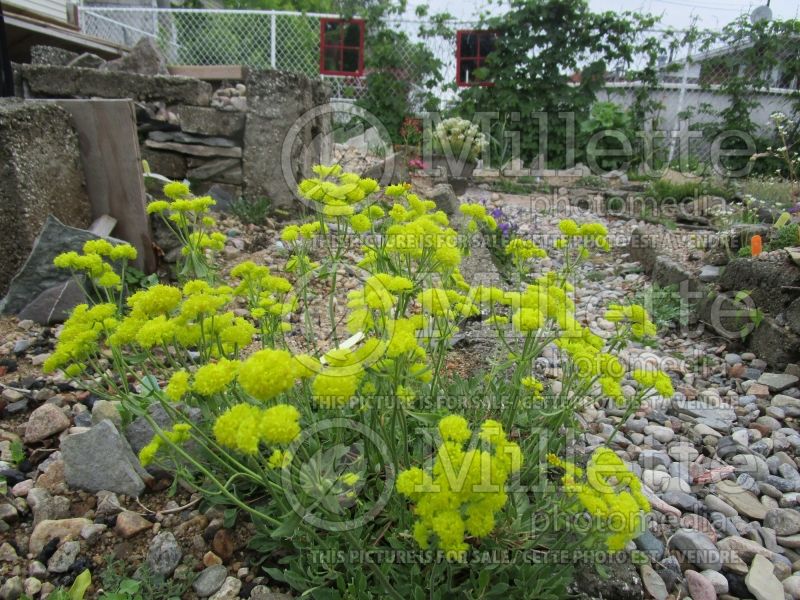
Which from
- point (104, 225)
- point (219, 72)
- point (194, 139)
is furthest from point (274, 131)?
point (104, 225)

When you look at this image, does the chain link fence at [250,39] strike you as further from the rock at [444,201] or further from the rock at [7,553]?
the rock at [7,553]

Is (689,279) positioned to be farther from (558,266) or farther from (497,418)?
(497,418)

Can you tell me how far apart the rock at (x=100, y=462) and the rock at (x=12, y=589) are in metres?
0.34

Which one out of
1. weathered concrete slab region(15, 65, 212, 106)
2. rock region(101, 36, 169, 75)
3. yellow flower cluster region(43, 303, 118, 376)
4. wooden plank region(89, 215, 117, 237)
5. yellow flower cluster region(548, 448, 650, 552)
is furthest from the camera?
rock region(101, 36, 169, 75)

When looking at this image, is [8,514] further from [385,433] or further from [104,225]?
[104,225]

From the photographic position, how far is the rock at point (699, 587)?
1.64m

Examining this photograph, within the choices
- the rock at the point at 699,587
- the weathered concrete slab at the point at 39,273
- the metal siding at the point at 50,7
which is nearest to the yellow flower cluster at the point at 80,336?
the weathered concrete slab at the point at 39,273

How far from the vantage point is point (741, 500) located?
2.09 meters

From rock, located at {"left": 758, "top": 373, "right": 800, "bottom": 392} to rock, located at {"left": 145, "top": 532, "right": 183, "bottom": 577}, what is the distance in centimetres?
301

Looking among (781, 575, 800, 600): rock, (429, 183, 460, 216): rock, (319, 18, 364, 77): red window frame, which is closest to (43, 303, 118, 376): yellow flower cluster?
(781, 575, 800, 600): rock

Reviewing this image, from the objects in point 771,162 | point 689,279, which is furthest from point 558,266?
point 771,162

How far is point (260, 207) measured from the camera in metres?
4.55

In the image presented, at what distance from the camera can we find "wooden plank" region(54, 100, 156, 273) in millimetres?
3277

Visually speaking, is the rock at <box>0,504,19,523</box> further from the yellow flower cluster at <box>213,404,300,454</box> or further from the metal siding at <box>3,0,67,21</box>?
the metal siding at <box>3,0,67,21</box>
